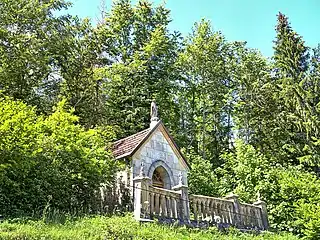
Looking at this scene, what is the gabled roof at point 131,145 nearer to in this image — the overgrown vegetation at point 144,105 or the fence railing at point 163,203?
the overgrown vegetation at point 144,105

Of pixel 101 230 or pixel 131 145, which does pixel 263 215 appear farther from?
pixel 101 230

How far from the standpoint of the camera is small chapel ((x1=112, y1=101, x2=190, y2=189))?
14891 mm

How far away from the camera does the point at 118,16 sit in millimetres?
27484

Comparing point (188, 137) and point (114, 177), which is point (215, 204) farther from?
point (188, 137)

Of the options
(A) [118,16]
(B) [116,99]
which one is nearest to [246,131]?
(B) [116,99]

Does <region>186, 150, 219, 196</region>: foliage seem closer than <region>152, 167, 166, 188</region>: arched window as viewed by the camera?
No

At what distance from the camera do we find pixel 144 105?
24828mm

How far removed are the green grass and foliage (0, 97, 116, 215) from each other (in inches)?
56.6

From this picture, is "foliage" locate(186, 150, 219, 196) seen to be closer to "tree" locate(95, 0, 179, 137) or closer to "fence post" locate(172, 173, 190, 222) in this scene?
"tree" locate(95, 0, 179, 137)

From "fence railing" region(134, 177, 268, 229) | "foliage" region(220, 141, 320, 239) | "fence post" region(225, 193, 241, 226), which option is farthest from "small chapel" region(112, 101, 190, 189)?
"foliage" region(220, 141, 320, 239)

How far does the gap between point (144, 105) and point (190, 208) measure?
11876 mm

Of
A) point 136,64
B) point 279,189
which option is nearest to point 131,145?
point 279,189

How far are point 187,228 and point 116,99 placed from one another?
44.4 feet

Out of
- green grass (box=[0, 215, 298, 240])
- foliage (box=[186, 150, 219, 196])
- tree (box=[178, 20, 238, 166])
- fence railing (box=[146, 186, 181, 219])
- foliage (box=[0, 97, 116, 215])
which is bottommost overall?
green grass (box=[0, 215, 298, 240])
